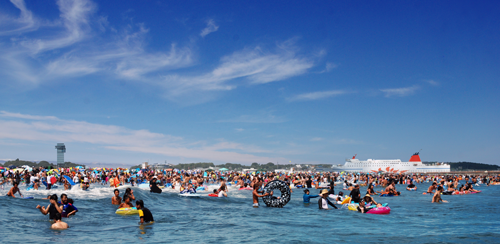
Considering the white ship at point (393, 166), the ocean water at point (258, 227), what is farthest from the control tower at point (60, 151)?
the white ship at point (393, 166)

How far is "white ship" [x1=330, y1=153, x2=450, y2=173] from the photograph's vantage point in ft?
326

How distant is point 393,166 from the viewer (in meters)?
101

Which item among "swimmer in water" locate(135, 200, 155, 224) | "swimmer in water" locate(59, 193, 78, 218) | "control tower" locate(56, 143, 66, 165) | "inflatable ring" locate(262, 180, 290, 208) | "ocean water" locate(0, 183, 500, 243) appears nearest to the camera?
"ocean water" locate(0, 183, 500, 243)

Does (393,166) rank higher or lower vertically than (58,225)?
lower

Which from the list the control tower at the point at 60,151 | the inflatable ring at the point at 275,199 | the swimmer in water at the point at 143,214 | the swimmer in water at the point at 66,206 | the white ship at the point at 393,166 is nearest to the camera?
the swimmer in water at the point at 143,214

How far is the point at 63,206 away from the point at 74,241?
3.80 meters

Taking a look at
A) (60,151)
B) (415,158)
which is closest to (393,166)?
(415,158)

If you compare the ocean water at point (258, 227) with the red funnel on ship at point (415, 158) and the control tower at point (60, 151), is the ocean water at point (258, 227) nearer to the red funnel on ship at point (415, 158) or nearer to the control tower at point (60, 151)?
the control tower at point (60, 151)

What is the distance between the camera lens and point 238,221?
440 inches

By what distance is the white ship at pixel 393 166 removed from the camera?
326 ft

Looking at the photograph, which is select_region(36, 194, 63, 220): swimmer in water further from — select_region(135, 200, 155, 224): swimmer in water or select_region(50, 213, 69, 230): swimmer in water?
select_region(135, 200, 155, 224): swimmer in water

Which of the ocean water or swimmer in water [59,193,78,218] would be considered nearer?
the ocean water

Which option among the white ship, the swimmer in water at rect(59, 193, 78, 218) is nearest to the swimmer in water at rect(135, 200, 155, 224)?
the swimmer in water at rect(59, 193, 78, 218)

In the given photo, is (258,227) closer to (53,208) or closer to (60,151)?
(53,208)
